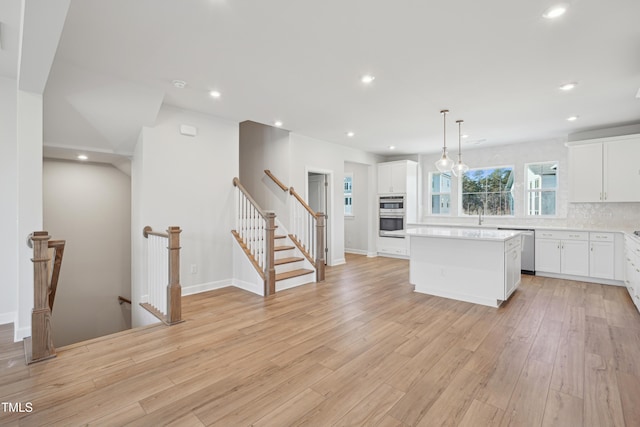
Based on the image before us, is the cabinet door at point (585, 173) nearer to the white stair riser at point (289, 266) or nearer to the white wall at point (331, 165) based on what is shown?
the white wall at point (331, 165)

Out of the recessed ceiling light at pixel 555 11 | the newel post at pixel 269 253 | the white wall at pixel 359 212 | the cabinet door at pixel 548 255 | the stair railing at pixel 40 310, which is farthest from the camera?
the white wall at pixel 359 212

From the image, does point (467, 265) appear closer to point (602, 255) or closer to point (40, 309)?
point (602, 255)

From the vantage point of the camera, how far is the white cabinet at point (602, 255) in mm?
4938

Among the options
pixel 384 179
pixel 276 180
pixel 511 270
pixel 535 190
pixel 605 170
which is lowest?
pixel 511 270

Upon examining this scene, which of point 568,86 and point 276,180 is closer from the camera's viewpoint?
point 568,86

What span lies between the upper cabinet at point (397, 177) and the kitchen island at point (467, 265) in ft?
10.2

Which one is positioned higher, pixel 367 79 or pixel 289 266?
pixel 367 79

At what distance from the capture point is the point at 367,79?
3.37m

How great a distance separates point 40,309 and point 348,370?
2.59 meters

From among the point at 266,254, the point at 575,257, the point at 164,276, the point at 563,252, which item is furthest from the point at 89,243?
the point at 575,257

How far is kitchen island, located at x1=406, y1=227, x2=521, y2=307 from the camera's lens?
152 inches

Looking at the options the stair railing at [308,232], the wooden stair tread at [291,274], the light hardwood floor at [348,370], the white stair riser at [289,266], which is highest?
the stair railing at [308,232]

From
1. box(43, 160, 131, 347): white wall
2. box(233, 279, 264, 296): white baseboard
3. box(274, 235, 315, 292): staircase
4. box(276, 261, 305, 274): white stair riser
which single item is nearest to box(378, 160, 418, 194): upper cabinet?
box(274, 235, 315, 292): staircase

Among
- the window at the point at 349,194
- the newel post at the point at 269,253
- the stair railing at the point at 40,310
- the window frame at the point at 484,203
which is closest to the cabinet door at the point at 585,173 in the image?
the window frame at the point at 484,203
